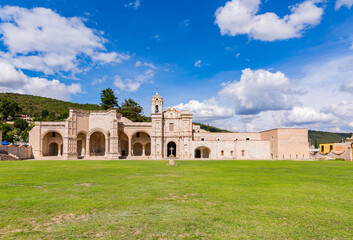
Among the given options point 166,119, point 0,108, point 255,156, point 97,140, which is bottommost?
point 255,156

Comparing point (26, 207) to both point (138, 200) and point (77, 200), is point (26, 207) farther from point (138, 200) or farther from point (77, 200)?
point (138, 200)

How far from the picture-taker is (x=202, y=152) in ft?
163

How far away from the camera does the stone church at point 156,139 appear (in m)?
44.4

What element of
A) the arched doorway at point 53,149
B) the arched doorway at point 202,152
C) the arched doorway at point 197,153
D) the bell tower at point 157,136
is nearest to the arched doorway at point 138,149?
the bell tower at point 157,136

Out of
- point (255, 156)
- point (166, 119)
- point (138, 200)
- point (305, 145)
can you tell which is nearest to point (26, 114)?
point (166, 119)

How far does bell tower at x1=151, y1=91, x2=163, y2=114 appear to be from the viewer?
4897 centimetres

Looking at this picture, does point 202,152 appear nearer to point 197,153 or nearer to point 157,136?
point 197,153

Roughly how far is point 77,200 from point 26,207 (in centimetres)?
143

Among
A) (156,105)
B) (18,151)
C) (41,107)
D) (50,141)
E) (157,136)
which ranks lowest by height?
(18,151)

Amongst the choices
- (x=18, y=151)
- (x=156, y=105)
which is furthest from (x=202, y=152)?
(x=18, y=151)

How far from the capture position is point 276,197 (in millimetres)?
8312

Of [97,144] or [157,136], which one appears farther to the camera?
[97,144]

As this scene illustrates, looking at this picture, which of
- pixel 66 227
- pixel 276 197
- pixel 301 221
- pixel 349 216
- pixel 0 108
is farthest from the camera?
pixel 0 108

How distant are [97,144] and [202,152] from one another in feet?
73.5
